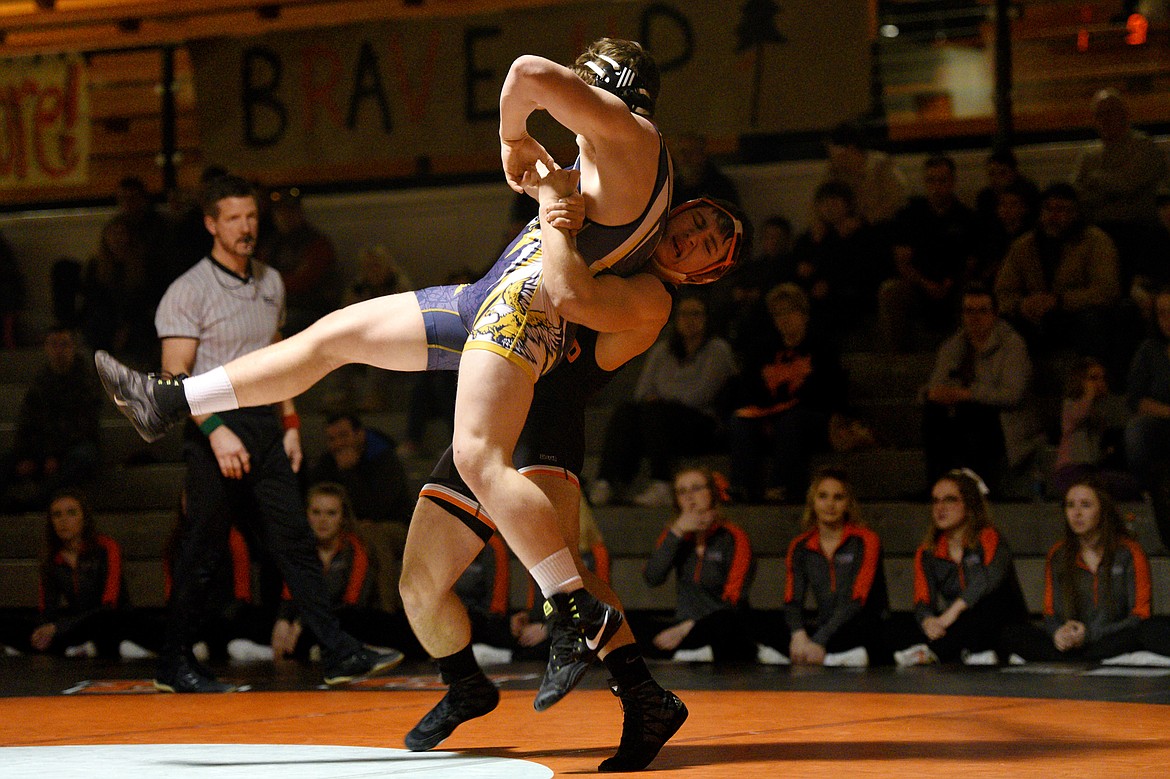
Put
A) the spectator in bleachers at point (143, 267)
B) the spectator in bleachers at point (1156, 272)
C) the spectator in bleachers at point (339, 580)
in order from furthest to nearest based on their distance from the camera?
the spectator in bleachers at point (143, 267), the spectator in bleachers at point (1156, 272), the spectator in bleachers at point (339, 580)

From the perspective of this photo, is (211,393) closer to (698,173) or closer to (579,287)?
(579,287)

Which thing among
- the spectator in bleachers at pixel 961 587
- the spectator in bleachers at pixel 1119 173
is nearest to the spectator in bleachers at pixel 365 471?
the spectator in bleachers at pixel 961 587

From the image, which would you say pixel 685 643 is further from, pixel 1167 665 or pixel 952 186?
pixel 952 186

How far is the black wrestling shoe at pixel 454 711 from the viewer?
3.25 meters

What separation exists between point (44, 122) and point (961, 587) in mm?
6287

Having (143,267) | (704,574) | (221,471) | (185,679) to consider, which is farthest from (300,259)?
(185,679)

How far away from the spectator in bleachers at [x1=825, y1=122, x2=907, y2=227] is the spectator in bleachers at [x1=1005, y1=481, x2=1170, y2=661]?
8.83 feet

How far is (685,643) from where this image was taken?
5801 millimetres

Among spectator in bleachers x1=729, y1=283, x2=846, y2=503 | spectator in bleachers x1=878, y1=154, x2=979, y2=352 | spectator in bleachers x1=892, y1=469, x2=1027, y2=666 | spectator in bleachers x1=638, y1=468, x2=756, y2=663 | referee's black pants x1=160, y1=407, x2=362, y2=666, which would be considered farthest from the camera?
spectator in bleachers x1=878, y1=154, x2=979, y2=352

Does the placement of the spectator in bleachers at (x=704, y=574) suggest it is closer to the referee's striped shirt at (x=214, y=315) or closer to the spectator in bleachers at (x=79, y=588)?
the referee's striped shirt at (x=214, y=315)

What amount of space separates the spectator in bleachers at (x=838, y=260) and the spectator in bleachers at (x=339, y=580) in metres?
2.62

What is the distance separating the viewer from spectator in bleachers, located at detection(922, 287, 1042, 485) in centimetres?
637

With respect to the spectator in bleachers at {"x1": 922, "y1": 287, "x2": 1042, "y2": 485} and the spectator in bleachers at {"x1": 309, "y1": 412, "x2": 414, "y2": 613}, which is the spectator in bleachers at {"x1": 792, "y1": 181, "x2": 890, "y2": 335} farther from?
the spectator in bleachers at {"x1": 309, "y1": 412, "x2": 414, "y2": 613}

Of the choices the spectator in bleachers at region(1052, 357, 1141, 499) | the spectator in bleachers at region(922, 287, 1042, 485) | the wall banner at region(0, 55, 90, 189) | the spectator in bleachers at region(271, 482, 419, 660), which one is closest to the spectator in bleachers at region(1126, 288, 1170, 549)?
the spectator in bleachers at region(1052, 357, 1141, 499)
